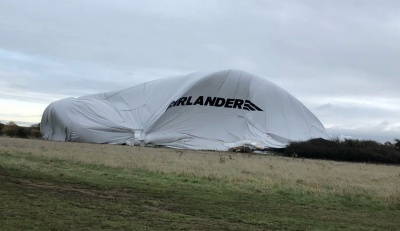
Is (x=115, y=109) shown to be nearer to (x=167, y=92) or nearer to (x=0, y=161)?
(x=167, y=92)

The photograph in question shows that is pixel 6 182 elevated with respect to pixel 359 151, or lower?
lower

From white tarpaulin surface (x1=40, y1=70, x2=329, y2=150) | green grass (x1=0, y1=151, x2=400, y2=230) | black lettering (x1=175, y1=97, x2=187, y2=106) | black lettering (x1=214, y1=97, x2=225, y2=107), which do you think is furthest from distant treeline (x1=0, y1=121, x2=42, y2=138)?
green grass (x1=0, y1=151, x2=400, y2=230)

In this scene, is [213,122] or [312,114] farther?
[312,114]

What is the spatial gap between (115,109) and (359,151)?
22.5 m

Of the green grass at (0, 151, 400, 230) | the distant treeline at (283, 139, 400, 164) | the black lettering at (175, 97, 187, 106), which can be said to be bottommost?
the green grass at (0, 151, 400, 230)

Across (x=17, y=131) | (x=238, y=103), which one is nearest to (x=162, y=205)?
(x=238, y=103)

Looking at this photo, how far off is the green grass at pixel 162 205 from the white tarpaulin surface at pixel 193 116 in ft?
93.4

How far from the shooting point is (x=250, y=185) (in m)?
15.5

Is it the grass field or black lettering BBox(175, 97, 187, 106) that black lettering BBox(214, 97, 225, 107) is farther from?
the grass field

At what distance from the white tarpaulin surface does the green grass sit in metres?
28.5

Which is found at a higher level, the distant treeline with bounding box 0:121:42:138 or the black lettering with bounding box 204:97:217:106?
the black lettering with bounding box 204:97:217:106

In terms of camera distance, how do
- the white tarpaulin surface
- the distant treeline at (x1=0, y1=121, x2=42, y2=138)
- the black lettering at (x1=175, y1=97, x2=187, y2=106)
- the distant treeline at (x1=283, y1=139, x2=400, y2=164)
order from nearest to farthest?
the distant treeline at (x1=283, y1=139, x2=400, y2=164) < the white tarpaulin surface < the black lettering at (x1=175, y1=97, x2=187, y2=106) < the distant treeline at (x1=0, y1=121, x2=42, y2=138)

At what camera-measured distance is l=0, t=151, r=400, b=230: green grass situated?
315 inches

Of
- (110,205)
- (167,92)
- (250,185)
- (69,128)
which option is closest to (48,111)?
(69,128)
